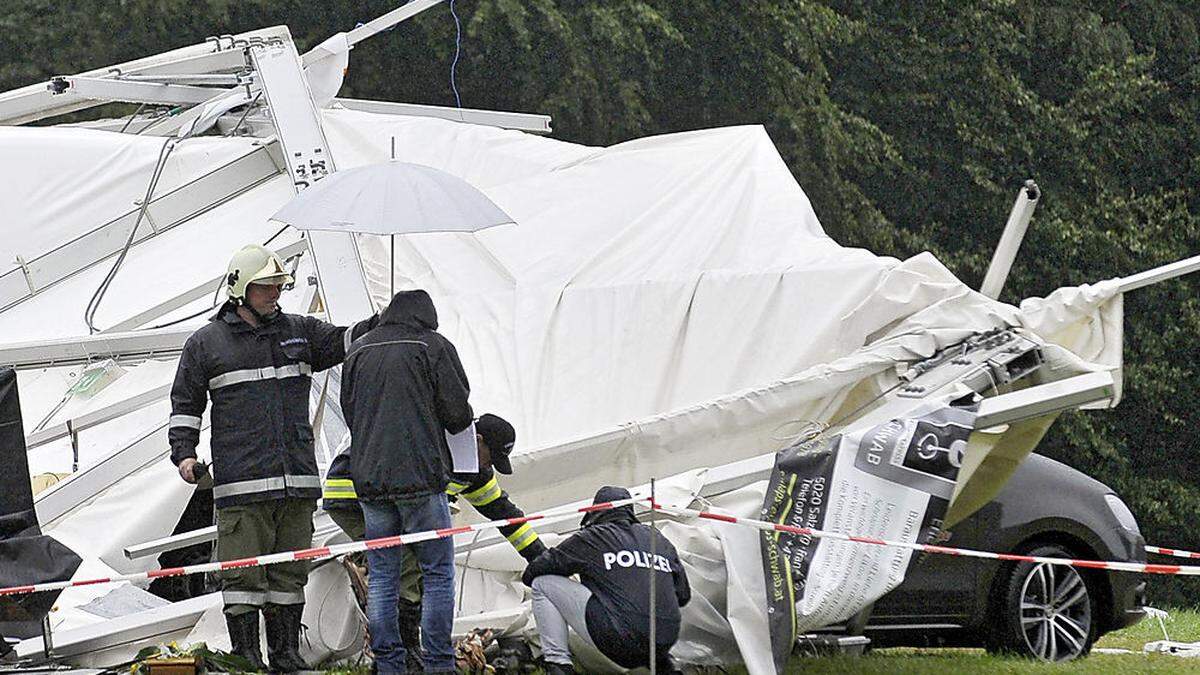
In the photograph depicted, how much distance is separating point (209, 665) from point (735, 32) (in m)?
17.3

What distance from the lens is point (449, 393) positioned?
7391 mm

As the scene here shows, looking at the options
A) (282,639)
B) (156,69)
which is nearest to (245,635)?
(282,639)

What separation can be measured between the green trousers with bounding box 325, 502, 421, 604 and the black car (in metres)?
2.19

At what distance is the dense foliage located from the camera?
22.9 meters

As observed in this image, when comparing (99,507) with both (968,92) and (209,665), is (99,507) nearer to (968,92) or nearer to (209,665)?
(209,665)

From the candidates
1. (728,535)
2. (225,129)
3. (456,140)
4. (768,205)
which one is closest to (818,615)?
(728,535)

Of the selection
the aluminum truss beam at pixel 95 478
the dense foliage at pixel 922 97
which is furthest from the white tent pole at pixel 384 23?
the dense foliage at pixel 922 97

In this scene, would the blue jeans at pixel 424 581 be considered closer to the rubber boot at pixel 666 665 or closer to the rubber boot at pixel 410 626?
the rubber boot at pixel 410 626

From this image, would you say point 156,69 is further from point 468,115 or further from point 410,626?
point 410,626

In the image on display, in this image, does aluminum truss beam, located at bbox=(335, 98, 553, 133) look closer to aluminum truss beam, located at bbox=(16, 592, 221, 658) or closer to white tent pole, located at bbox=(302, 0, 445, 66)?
white tent pole, located at bbox=(302, 0, 445, 66)

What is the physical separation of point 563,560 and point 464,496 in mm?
598

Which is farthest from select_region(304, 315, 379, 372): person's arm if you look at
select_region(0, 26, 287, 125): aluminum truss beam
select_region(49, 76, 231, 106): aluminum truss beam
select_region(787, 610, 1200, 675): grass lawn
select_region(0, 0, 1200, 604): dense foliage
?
select_region(0, 0, 1200, 604): dense foliage

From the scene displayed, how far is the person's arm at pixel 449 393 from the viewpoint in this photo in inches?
291

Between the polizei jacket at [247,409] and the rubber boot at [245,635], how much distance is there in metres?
0.48
